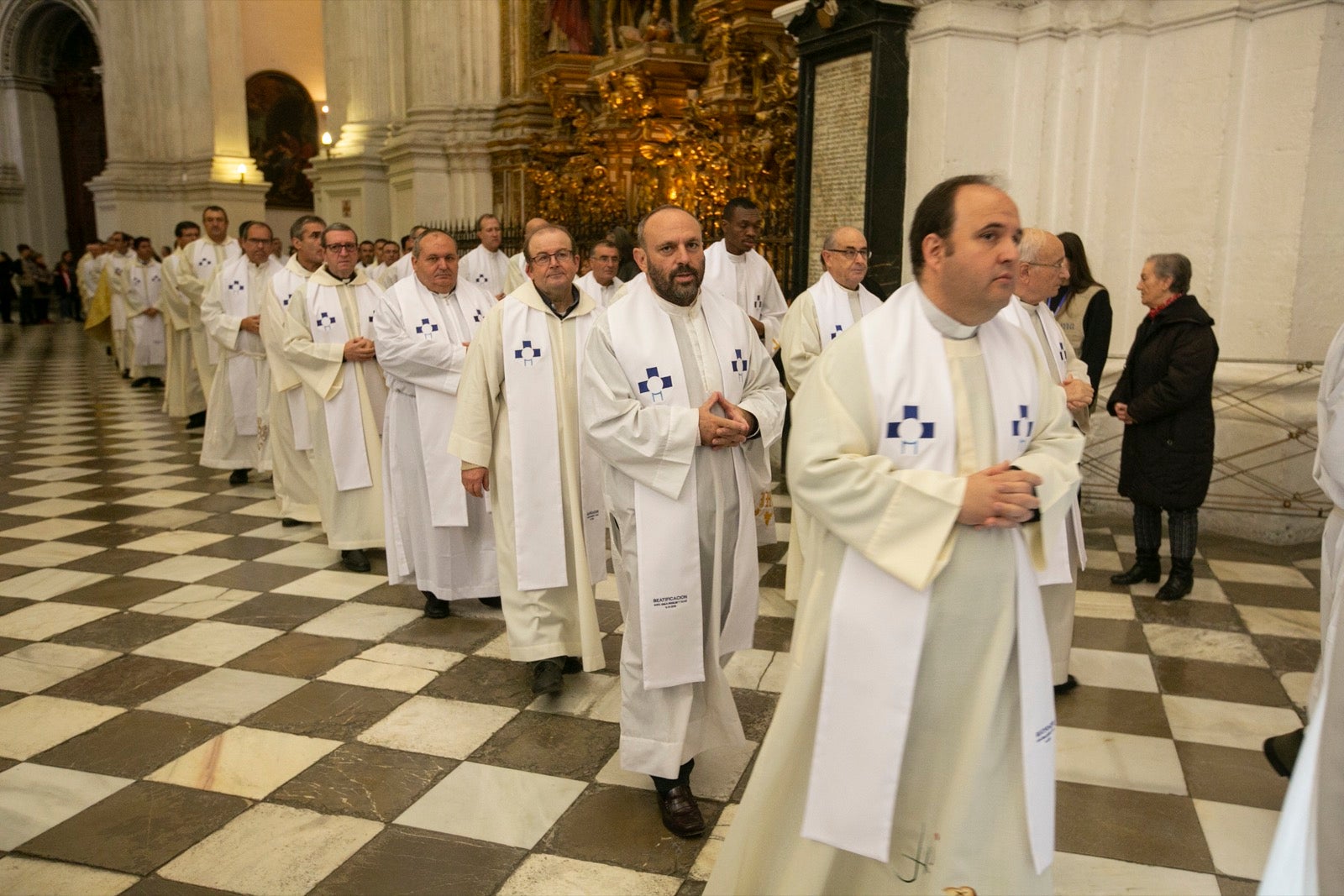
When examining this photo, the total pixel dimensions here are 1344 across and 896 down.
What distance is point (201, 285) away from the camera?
996 cm

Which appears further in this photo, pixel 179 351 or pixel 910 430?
pixel 179 351

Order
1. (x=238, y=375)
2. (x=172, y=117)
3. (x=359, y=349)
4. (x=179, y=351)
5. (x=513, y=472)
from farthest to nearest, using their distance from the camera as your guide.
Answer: (x=172, y=117) → (x=179, y=351) → (x=238, y=375) → (x=359, y=349) → (x=513, y=472)

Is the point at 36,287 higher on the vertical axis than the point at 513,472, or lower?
higher

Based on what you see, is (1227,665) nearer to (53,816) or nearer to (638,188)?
(53,816)

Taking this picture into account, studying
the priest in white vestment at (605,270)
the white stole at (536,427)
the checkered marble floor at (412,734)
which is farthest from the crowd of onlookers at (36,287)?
the white stole at (536,427)

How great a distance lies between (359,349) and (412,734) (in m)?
2.67

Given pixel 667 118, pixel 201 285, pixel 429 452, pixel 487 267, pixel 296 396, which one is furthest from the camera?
pixel 667 118

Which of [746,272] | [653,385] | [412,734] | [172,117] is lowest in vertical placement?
[412,734]

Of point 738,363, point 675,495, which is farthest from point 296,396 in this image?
point 675,495

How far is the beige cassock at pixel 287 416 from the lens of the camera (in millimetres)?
6508

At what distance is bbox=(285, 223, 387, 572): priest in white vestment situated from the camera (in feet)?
19.9

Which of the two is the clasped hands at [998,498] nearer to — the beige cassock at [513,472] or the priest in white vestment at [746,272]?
the beige cassock at [513,472]

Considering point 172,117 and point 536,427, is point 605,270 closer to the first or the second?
point 536,427

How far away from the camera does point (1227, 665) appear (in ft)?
15.0
